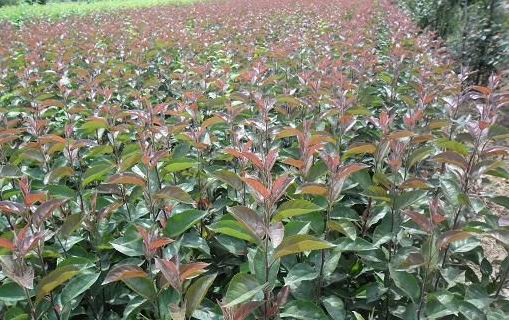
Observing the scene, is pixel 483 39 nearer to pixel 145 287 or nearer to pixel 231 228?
pixel 231 228

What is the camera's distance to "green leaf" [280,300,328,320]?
5.44 ft

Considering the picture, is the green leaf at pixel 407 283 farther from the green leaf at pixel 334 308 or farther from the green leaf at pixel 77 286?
the green leaf at pixel 77 286

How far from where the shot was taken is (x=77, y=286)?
1.76 meters

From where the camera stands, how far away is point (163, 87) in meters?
4.87

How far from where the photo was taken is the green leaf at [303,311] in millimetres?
1659

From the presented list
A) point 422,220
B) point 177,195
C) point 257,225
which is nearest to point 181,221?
point 177,195

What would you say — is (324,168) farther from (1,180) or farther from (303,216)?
(1,180)

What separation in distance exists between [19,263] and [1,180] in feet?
2.75

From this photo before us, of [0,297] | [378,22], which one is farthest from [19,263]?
[378,22]

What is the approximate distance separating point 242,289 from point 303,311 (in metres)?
0.28

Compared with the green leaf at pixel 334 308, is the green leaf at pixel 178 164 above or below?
above

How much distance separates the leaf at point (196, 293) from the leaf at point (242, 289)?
74mm

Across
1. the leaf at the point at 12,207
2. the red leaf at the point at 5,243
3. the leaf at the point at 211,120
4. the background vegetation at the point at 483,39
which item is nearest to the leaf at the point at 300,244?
the red leaf at the point at 5,243

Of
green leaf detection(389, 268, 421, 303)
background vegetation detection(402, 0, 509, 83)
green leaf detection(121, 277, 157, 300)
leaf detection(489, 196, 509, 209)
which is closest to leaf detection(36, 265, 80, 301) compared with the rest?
green leaf detection(121, 277, 157, 300)
